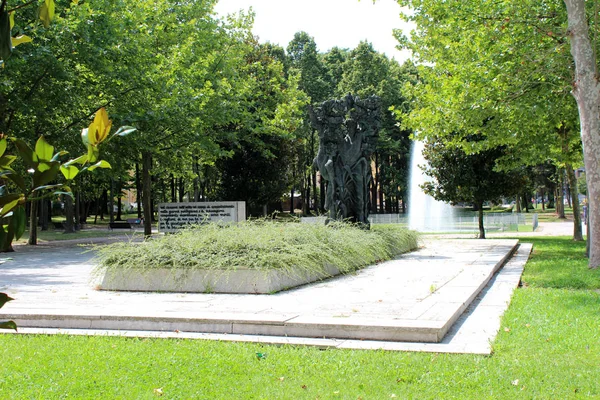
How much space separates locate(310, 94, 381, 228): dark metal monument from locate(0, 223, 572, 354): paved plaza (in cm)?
591

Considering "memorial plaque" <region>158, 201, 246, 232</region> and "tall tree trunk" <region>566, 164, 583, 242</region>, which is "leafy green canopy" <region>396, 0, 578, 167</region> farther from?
"memorial plaque" <region>158, 201, 246, 232</region>

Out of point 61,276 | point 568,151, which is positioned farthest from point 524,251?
point 61,276

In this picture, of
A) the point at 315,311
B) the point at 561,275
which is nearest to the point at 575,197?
the point at 561,275

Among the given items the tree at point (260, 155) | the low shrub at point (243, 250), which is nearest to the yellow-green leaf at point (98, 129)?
the low shrub at point (243, 250)

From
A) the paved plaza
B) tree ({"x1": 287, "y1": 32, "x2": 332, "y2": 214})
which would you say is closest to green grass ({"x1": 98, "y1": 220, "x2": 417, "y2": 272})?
the paved plaza

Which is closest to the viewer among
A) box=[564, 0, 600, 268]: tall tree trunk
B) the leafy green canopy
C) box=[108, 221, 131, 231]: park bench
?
box=[564, 0, 600, 268]: tall tree trunk

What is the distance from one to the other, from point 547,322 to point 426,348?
1.87 meters

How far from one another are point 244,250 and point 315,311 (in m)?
3.19

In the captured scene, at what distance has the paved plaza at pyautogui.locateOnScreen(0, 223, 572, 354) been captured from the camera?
20.7 feet

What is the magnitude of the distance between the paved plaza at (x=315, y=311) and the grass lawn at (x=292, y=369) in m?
0.41

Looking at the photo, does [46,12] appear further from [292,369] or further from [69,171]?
[292,369]

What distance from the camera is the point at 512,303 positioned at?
8.20m

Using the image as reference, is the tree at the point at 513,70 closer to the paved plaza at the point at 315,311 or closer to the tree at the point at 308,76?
the paved plaza at the point at 315,311

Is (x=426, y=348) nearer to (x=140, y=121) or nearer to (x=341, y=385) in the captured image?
(x=341, y=385)
